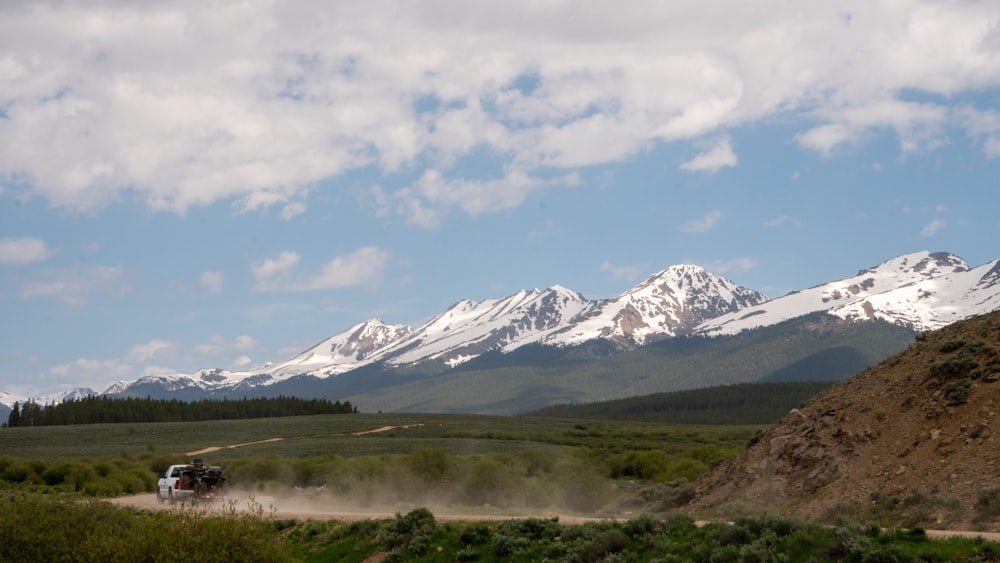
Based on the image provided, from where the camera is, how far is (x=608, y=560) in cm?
2175

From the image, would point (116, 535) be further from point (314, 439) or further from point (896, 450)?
point (314, 439)

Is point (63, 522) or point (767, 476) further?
point (767, 476)

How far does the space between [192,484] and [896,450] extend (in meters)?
28.3

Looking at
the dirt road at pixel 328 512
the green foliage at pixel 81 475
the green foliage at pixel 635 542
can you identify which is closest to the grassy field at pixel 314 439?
the green foliage at pixel 81 475

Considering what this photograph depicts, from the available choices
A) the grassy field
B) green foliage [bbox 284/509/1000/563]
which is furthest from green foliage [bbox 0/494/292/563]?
the grassy field

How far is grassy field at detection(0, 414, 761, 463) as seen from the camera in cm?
9262

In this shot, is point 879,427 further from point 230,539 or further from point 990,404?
point 230,539

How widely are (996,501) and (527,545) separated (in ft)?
36.5

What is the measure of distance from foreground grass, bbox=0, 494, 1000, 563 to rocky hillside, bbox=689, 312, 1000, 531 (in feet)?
15.3

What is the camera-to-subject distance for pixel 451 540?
26.4 metres

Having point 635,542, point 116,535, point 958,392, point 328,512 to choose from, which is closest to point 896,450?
Result: point 958,392

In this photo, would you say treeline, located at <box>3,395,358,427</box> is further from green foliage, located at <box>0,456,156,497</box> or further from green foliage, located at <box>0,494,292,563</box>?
green foliage, located at <box>0,494,292,563</box>

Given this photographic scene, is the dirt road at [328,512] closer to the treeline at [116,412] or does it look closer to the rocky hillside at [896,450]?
the rocky hillside at [896,450]

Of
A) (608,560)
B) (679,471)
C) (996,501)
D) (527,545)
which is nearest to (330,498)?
(679,471)
